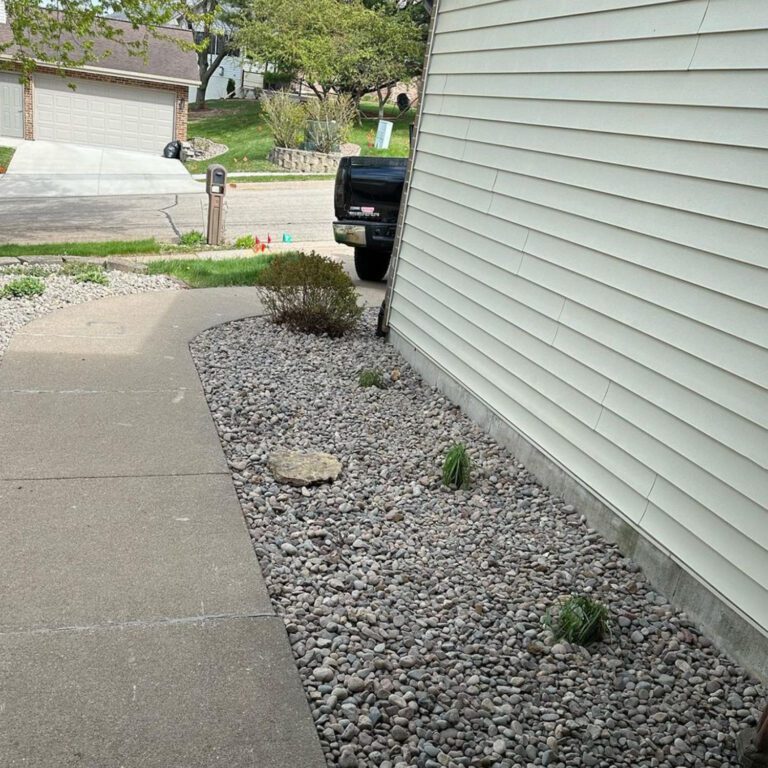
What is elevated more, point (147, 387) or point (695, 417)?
point (695, 417)

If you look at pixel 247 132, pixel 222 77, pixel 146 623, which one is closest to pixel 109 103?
pixel 247 132

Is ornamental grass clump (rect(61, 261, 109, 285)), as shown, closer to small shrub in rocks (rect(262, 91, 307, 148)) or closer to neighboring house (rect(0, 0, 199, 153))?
small shrub in rocks (rect(262, 91, 307, 148))

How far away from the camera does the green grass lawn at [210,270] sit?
9867 mm

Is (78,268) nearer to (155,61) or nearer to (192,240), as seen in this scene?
(192,240)

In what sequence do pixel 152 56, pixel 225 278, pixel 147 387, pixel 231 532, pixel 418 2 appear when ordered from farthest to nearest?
pixel 418 2 < pixel 152 56 < pixel 225 278 < pixel 147 387 < pixel 231 532

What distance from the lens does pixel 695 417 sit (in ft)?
11.7

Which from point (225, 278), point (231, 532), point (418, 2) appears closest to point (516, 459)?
point (231, 532)

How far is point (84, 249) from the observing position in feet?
38.6

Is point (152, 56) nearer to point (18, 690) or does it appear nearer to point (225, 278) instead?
point (225, 278)

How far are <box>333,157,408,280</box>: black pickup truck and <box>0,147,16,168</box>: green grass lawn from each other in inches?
680

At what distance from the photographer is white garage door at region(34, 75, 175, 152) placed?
95.8 feet

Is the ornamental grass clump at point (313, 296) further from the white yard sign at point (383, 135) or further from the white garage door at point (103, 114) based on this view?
the white garage door at point (103, 114)

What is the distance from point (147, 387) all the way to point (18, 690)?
3.45 metres

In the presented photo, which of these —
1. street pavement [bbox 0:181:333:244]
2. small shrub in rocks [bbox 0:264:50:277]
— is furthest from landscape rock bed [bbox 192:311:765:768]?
street pavement [bbox 0:181:333:244]
